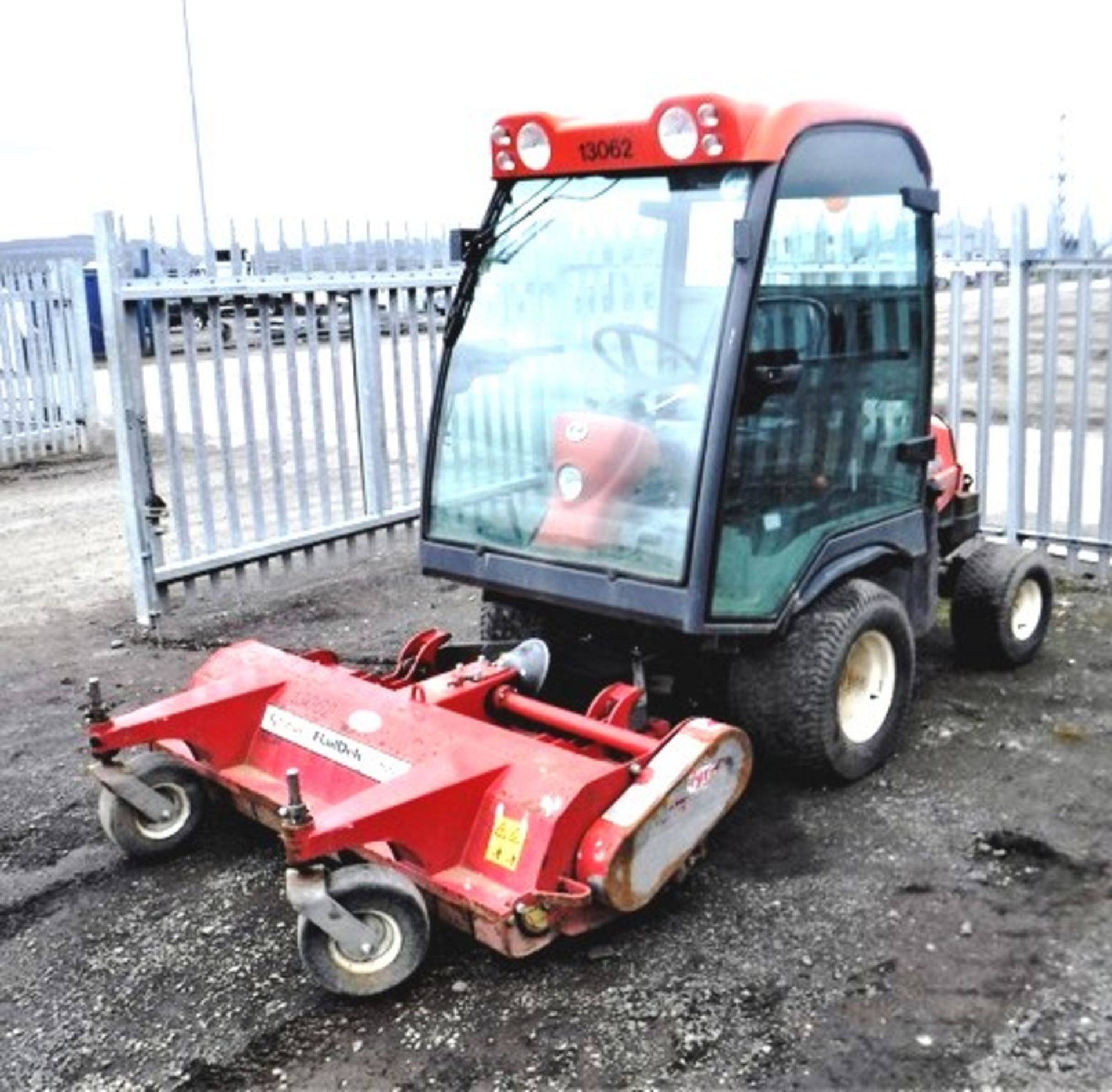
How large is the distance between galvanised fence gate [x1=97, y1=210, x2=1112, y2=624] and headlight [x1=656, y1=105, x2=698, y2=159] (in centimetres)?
343

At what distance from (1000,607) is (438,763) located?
2.90 meters

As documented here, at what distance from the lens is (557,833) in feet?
10.6

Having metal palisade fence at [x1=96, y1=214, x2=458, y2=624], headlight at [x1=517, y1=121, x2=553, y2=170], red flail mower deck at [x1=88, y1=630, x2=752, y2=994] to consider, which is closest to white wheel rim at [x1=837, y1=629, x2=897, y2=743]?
red flail mower deck at [x1=88, y1=630, x2=752, y2=994]

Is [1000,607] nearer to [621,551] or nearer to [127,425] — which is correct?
[621,551]

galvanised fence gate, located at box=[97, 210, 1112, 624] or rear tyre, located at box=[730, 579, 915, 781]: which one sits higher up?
galvanised fence gate, located at box=[97, 210, 1112, 624]

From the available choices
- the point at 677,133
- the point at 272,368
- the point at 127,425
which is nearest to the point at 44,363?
the point at 272,368

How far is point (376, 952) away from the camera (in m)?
3.18

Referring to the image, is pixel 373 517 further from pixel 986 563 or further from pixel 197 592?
pixel 986 563

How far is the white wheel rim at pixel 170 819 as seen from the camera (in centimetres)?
395

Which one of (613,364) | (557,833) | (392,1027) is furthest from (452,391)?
(392,1027)

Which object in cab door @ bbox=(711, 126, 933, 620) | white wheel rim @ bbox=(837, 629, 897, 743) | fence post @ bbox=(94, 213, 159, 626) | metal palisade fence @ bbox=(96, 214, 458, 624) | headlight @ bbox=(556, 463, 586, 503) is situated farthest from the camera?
metal palisade fence @ bbox=(96, 214, 458, 624)

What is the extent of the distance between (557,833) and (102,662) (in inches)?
144

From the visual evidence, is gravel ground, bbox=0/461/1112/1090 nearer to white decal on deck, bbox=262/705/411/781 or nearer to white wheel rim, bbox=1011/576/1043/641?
white decal on deck, bbox=262/705/411/781

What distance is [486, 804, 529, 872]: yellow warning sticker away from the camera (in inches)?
129
